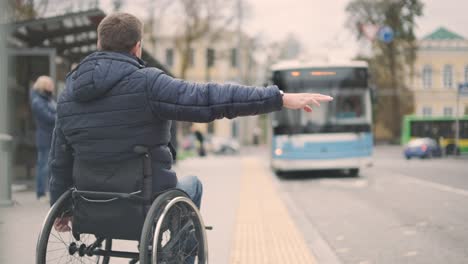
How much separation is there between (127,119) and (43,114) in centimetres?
580

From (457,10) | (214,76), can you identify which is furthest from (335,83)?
(214,76)

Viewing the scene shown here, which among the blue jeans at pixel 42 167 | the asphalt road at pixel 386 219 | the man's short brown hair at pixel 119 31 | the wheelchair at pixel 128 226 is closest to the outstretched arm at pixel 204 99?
the man's short brown hair at pixel 119 31

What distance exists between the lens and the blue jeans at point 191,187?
3420mm

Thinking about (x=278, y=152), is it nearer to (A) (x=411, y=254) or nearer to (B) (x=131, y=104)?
(A) (x=411, y=254)

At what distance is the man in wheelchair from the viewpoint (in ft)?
9.78

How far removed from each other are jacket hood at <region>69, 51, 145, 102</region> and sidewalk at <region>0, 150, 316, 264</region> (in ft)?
6.97

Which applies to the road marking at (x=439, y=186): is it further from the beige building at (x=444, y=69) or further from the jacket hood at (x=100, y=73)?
the jacket hood at (x=100, y=73)

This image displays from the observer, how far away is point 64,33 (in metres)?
12.0

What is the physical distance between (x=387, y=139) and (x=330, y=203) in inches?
609

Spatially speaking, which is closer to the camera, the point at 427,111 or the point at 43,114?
the point at 43,114

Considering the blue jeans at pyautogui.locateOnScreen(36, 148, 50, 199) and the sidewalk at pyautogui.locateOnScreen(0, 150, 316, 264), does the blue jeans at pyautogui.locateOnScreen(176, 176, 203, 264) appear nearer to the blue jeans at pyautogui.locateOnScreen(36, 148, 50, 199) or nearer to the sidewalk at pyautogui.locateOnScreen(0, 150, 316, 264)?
the sidewalk at pyautogui.locateOnScreen(0, 150, 316, 264)

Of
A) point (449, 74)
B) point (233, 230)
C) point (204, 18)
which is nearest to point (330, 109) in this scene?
point (449, 74)

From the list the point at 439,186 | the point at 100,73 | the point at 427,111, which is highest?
the point at 100,73

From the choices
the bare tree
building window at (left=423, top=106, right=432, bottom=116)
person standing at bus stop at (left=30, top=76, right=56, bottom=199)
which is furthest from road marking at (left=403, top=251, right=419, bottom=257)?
the bare tree
